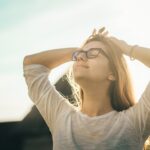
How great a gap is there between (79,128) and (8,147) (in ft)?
37.3

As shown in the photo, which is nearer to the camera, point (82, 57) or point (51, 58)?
point (82, 57)

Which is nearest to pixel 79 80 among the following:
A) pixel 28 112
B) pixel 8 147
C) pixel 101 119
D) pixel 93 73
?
pixel 93 73

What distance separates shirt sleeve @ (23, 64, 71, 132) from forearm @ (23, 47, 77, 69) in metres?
0.05

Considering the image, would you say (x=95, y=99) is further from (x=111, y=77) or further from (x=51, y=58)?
(x=51, y=58)

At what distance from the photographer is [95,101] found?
380 cm

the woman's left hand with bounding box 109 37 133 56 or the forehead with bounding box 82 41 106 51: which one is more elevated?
the forehead with bounding box 82 41 106 51

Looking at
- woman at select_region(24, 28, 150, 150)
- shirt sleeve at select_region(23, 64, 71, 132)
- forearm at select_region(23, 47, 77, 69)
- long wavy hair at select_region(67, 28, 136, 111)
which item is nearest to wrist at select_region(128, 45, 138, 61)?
woman at select_region(24, 28, 150, 150)

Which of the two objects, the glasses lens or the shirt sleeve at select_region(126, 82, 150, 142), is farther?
the glasses lens

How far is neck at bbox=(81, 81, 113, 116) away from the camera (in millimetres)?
3756

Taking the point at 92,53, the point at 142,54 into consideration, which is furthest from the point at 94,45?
the point at 142,54

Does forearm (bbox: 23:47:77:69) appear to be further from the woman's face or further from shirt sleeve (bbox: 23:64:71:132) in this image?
the woman's face

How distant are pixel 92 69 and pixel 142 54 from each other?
417 millimetres

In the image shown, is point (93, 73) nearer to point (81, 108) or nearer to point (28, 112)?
point (81, 108)

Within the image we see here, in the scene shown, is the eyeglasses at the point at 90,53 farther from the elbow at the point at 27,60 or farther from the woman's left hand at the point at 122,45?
the elbow at the point at 27,60
